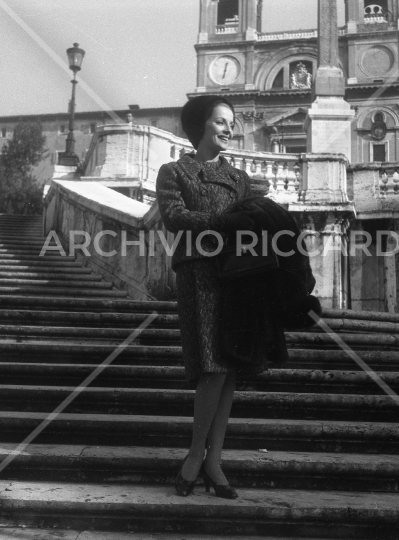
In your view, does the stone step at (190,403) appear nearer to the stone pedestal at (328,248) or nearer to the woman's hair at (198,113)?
the woman's hair at (198,113)

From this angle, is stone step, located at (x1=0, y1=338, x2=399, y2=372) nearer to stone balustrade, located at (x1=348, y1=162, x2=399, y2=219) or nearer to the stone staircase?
the stone staircase

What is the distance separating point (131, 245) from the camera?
654cm

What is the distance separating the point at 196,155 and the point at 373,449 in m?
1.66

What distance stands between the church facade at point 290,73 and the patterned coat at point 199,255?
33631mm

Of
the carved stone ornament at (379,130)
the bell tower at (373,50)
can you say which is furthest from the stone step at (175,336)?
the bell tower at (373,50)

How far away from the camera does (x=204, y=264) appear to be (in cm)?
266

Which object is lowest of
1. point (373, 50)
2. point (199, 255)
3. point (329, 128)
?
point (199, 255)

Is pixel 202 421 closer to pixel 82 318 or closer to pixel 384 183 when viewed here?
pixel 82 318

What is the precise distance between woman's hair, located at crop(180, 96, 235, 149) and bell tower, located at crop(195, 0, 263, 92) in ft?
115

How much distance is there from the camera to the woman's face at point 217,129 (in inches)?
111

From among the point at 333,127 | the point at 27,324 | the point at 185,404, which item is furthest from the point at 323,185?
the point at 185,404

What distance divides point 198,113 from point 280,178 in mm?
7623

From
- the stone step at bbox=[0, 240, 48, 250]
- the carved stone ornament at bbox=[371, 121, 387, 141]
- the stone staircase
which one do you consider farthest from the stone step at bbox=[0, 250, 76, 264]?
the carved stone ornament at bbox=[371, 121, 387, 141]

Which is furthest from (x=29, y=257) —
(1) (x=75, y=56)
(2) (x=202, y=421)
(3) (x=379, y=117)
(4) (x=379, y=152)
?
(3) (x=379, y=117)
